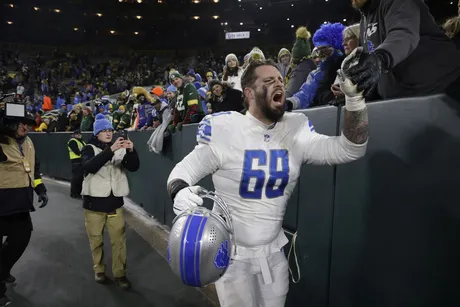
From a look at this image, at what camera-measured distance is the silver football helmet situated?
5.69ft

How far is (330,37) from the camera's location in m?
3.41

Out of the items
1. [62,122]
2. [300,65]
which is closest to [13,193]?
[300,65]

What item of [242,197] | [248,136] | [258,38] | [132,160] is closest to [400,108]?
[248,136]

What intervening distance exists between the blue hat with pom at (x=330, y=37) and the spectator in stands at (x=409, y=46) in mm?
1093

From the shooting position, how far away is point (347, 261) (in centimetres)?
240

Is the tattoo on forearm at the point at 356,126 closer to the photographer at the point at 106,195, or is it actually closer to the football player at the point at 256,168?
the football player at the point at 256,168

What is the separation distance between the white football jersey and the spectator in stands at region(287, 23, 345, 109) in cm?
124

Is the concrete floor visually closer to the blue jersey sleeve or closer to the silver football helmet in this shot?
the silver football helmet

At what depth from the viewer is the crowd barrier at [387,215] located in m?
1.76

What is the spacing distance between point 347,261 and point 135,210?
20.8 ft

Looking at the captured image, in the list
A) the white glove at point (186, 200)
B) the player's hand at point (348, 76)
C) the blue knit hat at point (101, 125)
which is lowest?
the white glove at point (186, 200)

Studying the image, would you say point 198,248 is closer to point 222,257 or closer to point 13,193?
point 222,257

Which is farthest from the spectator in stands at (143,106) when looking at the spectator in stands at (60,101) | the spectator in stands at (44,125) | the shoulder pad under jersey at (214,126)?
the spectator in stands at (60,101)

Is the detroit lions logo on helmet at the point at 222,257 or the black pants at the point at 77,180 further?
the black pants at the point at 77,180
